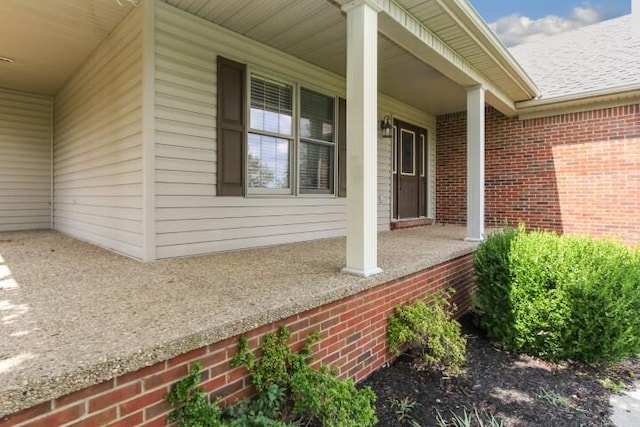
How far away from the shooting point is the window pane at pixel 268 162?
13.9ft

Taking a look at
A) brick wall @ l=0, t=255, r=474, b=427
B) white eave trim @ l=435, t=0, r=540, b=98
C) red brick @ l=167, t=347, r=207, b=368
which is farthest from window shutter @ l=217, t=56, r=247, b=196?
red brick @ l=167, t=347, r=207, b=368

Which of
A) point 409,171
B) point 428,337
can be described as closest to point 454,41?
point 428,337

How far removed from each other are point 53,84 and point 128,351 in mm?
6364

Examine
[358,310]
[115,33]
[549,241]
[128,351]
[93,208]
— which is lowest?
[358,310]

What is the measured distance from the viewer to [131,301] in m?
2.12

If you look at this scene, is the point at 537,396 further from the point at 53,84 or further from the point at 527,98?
the point at 53,84

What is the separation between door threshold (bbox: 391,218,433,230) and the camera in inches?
265

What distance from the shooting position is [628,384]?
2.85 metres

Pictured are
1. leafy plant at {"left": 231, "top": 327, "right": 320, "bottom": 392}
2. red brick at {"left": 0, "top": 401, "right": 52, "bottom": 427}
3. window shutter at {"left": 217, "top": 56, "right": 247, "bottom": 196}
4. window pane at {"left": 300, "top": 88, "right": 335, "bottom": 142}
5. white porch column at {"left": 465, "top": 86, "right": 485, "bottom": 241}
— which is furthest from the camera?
white porch column at {"left": 465, "top": 86, "right": 485, "bottom": 241}

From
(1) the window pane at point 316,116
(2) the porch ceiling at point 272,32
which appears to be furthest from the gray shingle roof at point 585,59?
→ (1) the window pane at point 316,116

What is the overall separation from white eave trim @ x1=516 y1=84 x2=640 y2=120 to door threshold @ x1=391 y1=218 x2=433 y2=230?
2.72 m

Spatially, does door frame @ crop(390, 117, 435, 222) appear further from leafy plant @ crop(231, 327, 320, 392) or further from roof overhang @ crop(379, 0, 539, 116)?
leafy plant @ crop(231, 327, 320, 392)

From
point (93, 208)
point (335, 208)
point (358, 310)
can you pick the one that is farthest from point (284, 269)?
point (93, 208)

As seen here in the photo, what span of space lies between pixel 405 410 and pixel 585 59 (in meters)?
7.86
